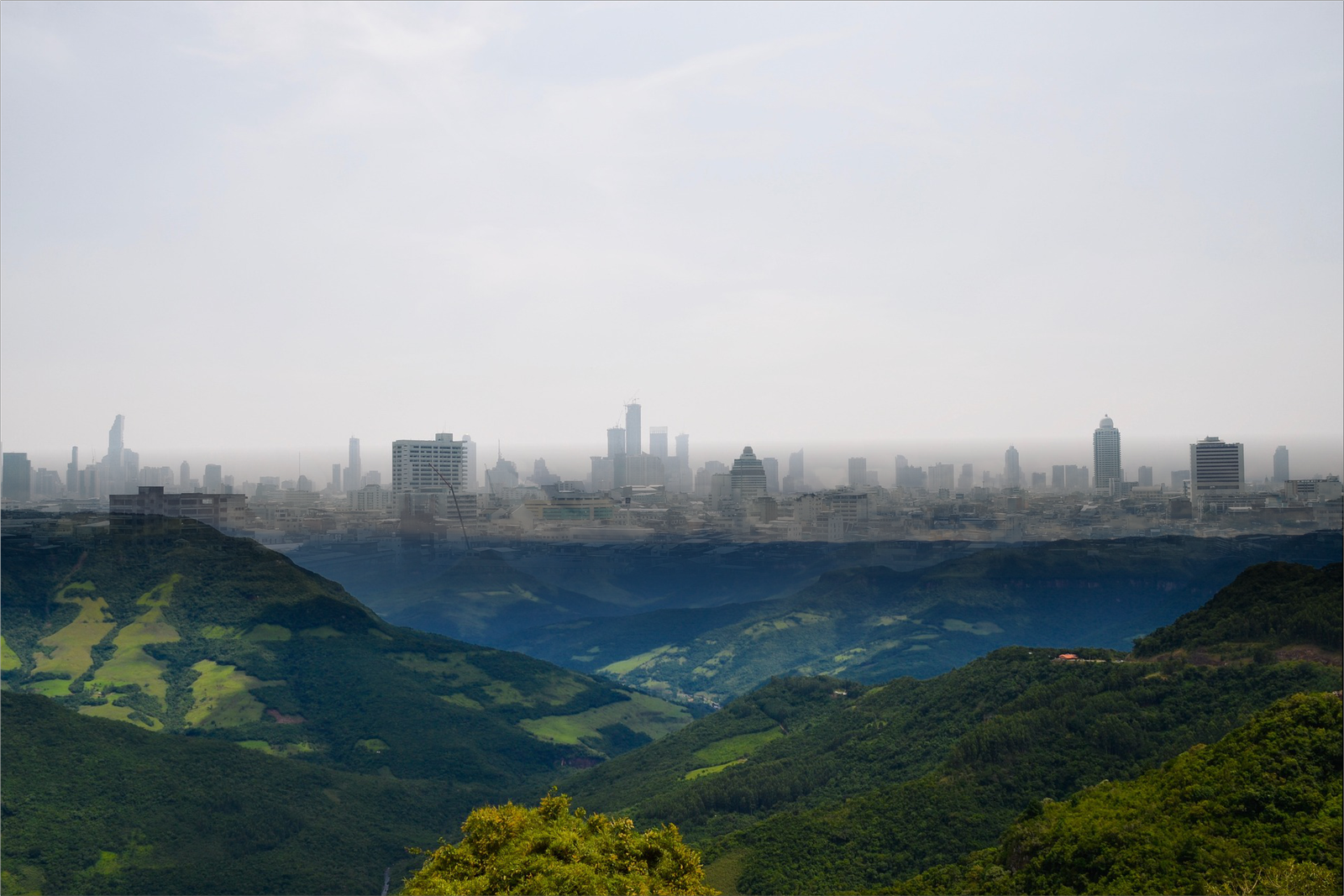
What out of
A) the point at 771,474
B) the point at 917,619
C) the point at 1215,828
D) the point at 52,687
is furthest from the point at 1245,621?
the point at 771,474

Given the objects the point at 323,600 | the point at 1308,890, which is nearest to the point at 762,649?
the point at 323,600

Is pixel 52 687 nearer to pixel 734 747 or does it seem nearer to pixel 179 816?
pixel 179 816

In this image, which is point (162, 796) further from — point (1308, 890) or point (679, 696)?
point (679, 696)

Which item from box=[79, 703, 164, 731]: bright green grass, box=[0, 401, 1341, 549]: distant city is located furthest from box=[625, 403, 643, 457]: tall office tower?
box=[79, 703, 164, 731]: bright green grass

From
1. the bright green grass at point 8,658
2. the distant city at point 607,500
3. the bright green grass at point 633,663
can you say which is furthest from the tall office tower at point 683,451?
the bright green grass at point 8,658

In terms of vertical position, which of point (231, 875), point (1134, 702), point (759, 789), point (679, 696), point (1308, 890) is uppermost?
point (1308, 890)

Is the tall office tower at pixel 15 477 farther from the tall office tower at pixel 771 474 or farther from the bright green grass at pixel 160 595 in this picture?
the tall office tower at pixel 771 474
